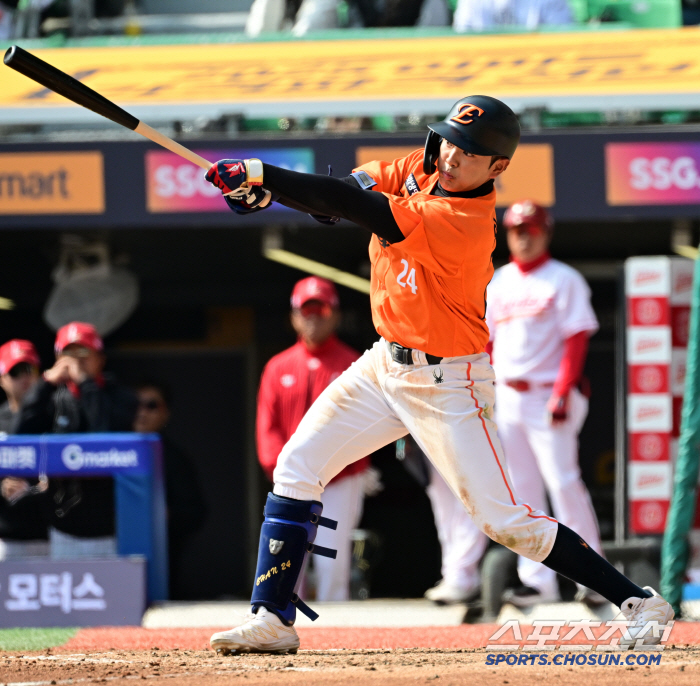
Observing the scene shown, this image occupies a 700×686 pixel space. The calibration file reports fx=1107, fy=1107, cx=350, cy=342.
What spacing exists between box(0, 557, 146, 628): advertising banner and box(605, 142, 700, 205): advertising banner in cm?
311

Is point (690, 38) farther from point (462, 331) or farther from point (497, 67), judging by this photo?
point (462, 331)

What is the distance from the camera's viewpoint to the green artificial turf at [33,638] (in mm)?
3762

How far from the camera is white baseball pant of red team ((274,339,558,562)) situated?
2.99m

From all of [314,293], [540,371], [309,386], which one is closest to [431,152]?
[540,371]

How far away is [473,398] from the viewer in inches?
120

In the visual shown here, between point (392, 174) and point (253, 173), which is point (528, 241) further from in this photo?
point (253, 173)

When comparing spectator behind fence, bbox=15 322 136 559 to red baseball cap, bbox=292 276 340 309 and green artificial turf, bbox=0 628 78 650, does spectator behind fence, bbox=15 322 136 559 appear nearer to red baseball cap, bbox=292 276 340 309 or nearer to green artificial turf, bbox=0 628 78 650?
green artificial turf, bbox=0 628 78 650

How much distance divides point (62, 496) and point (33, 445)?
255mm

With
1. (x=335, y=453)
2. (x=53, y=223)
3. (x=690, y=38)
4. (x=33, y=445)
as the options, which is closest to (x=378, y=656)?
(x=335, y=453)

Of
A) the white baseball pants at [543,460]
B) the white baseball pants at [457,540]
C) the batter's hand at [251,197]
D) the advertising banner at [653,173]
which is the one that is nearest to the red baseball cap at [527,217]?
the white baseball pants at [543,460]

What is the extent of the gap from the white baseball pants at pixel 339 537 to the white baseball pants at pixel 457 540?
0.37m

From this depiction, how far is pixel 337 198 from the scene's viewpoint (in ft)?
9.18

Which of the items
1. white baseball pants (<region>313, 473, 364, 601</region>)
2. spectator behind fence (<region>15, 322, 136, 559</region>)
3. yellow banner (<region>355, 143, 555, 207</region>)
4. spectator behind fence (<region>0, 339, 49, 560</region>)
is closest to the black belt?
white baseball pants (<region>313, 473, 364, 601</region>)

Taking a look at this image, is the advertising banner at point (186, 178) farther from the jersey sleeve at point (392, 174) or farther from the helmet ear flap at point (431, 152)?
the helmet ear flap at point (431, 152)
